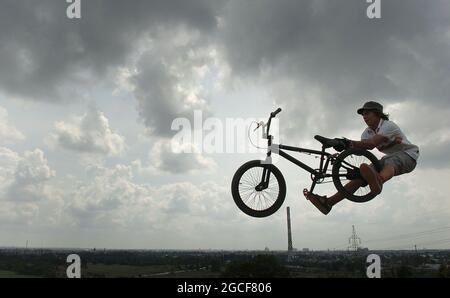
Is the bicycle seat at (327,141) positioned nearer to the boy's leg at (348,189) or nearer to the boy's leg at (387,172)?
the boy's leg at (348,189)

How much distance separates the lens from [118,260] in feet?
38.9

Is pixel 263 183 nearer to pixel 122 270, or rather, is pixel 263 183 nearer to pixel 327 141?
pixel 327 141

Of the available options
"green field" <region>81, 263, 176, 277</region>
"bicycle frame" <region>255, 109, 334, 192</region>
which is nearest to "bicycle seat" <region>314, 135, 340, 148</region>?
"bicycle frame" <region>255, 109, 334, 192</region>

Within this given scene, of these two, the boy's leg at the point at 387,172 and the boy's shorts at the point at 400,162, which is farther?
the boy's shorts at the point at 400,162

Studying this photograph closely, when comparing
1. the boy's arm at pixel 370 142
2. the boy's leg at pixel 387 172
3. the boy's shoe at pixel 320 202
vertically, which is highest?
the boy's arm at pixel 370 142

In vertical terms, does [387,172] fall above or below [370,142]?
below

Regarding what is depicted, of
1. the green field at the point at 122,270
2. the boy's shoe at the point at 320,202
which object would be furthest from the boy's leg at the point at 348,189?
the green field at the point at 122,270

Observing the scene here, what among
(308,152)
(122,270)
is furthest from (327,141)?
(122,270)
